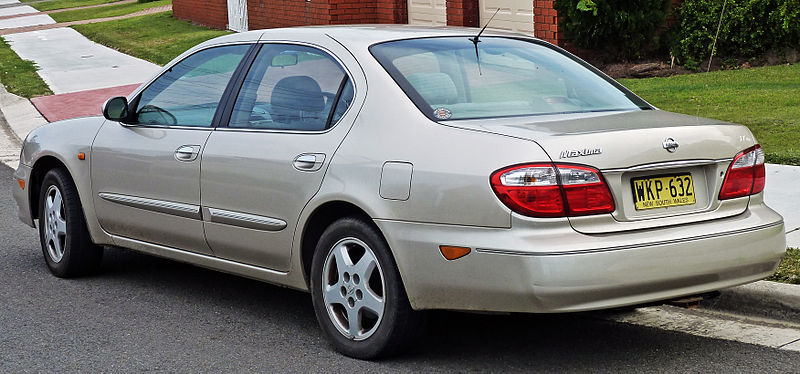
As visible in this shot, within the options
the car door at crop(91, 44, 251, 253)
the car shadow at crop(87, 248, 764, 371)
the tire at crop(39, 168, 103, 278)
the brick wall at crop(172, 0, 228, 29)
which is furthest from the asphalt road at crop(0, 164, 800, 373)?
the brick wall at crop(172, 0, 228, 29)

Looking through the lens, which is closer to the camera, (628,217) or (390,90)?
(628,217)

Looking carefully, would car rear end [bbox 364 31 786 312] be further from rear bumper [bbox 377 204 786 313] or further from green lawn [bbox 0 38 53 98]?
green lawn [bbox 0 38 53 98]

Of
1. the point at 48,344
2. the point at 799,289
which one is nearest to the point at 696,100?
the point at 799,289

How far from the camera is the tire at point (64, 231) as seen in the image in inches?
265

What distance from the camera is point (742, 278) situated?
4.73 m

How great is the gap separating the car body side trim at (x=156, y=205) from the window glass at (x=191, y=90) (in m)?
0.43

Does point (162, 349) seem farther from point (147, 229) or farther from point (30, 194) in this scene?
point (30, 194)

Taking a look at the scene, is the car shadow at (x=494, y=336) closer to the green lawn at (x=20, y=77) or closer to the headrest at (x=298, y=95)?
the headrest at (x=298, y=95)

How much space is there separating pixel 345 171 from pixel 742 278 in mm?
1724

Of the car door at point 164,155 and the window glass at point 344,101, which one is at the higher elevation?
the window glass at point 344,101

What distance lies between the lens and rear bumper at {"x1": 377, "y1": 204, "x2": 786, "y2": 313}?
14.2 ft

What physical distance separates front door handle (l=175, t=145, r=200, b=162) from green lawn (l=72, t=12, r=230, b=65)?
15.3 m

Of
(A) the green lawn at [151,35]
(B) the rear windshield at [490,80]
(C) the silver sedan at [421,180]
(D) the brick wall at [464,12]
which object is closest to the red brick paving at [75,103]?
(A) the green lawn at [151,35]

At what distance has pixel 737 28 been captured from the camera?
14.2 m
